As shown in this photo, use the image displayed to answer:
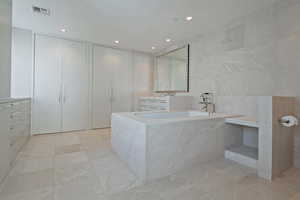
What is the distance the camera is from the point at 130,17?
2.65 meters

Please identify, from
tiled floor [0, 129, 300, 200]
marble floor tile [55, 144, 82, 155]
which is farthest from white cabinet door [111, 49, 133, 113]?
tiled floor [0, 129, 300, 200]

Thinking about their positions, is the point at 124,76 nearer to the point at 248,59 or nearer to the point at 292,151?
the point at 248,59

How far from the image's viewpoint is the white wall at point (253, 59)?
2033mm

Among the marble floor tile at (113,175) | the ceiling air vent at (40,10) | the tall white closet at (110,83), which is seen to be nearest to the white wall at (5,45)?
the ceiling air vent at (40,10)

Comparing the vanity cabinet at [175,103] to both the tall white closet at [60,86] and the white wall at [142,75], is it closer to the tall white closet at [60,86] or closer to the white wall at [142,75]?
the white wall at [142,75]

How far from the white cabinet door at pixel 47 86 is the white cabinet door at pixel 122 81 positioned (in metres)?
1.45

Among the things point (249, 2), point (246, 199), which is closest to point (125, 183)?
point (246, 199)

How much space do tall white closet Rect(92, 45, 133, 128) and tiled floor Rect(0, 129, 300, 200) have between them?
2056mm

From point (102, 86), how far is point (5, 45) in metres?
2.31

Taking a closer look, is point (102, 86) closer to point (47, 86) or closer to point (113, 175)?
point (47, 86)

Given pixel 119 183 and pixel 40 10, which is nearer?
pixel 119 183

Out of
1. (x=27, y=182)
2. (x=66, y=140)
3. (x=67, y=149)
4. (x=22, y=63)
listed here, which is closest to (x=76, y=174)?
(x=27, y=182)

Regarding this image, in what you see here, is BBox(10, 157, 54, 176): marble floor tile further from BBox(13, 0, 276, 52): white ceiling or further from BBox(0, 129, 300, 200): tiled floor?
BBox(13, 0, 276, 52): white ceiling

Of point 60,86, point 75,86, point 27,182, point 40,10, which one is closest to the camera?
point 27,182
